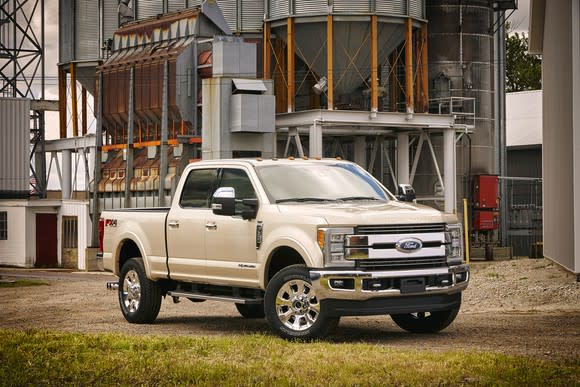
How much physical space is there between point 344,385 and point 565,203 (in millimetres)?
15967

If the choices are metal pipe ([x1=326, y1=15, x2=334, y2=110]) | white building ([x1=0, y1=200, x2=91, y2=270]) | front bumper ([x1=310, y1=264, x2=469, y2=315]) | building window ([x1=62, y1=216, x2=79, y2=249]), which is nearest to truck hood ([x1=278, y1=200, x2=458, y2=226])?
front bumper ([x1=310, y1=264, x2=469, y2=315])

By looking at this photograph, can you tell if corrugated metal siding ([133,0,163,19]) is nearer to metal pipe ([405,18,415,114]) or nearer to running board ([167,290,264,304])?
metal pipe ([405,18,415,114])

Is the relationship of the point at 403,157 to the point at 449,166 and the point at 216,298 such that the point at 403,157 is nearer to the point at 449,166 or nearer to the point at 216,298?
the point at 449,166

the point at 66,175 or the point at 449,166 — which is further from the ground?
the point at 66,175

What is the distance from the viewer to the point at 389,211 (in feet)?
48.2

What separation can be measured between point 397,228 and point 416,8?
1381 inches

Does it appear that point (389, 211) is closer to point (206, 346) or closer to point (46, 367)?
point (206, 346)

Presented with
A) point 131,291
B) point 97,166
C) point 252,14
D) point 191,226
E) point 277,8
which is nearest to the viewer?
point 191,226

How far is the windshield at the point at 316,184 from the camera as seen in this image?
51.6 feet

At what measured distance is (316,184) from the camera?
52.5ft

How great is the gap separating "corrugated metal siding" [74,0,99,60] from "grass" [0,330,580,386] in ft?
158

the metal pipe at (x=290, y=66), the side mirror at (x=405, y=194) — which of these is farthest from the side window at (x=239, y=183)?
the metal pipe at (x=290, y=66)

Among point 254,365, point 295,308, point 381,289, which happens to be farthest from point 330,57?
point 254,365

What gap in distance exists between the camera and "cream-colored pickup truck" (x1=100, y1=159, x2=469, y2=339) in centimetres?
1429
